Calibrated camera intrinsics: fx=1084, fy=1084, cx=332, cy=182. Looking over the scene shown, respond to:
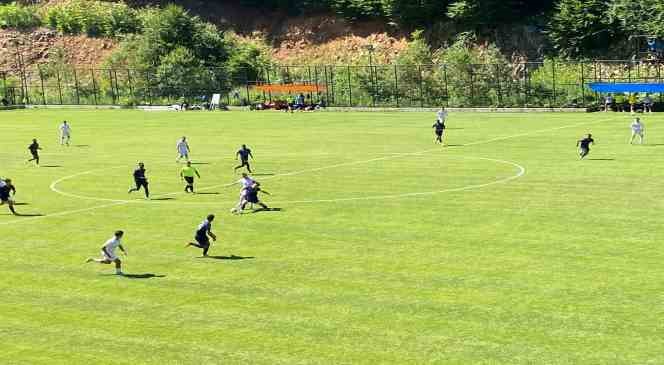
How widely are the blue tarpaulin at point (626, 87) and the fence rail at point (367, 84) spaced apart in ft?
7.11

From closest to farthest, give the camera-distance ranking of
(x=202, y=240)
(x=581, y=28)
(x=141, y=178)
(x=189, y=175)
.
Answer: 1. (x=202, y=240)
2. (x=141, y=178)
3. (x=189, y=175)
4. (x=581, y=28)

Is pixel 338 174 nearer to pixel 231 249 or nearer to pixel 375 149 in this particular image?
pixel 375 149

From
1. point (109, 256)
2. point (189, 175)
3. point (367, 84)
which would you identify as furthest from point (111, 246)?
point (367, 84)

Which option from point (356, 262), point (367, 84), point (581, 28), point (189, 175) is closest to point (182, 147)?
point (189, 175)

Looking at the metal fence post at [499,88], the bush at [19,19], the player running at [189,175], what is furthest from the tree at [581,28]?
the bush at [19,19]

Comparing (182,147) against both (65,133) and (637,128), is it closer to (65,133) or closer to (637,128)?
(65,133)

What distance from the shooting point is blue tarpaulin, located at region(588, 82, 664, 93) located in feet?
308

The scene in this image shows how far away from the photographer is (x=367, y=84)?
118188 millimetres

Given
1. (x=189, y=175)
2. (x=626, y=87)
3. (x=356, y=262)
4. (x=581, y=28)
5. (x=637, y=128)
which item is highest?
(x=581, y=28)

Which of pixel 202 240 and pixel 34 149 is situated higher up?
pixel 34 149

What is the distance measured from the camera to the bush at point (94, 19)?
158m

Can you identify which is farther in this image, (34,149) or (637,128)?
(34,149)

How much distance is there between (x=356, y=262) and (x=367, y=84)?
82.0m

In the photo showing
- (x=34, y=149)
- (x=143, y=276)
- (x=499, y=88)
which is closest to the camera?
(x=143, y=276)
